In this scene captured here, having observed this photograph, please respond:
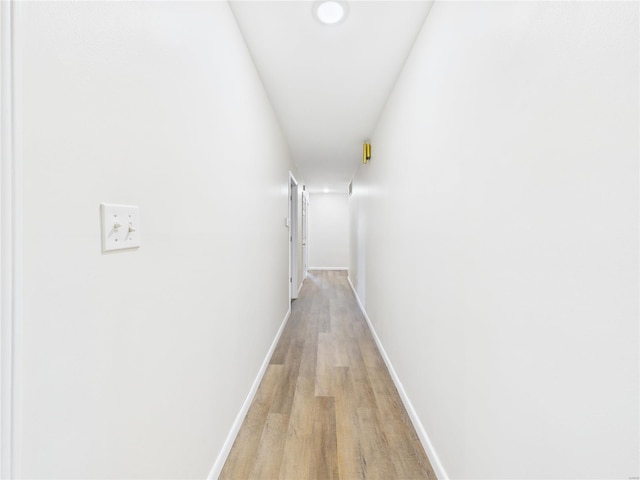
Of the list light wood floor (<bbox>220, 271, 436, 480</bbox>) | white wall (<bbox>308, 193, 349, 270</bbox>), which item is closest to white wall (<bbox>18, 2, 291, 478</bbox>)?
light wood floor (<bbox>220, 271, 436, 480</bbox>)

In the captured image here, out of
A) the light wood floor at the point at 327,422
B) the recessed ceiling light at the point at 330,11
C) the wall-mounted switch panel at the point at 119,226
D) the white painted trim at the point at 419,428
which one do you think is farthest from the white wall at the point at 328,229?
the wall-mounted switch panel at the point at 119,226

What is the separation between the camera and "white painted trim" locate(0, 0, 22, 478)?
0.45 meters

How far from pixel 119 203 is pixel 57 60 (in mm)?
303

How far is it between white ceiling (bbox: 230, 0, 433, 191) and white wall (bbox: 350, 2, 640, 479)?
0.30m

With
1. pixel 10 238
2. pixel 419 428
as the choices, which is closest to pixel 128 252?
pixel 10 238

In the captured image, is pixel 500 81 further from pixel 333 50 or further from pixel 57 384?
pixel 57 384

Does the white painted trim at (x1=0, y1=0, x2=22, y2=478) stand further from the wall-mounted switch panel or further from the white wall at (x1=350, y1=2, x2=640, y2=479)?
the white wall at (x1=350, y1=2, x2=640, y2=479)

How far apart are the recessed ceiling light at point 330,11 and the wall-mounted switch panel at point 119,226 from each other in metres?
1.41

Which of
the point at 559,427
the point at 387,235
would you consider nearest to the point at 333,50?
the point at 387,235

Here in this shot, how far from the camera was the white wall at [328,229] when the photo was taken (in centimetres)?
800

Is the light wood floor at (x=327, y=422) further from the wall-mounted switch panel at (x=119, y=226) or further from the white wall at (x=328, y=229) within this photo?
the white wall at (x=328, y=229)

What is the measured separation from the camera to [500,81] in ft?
2.92

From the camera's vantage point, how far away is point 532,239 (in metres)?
0.75

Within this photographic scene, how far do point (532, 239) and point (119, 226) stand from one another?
1.08 meters
